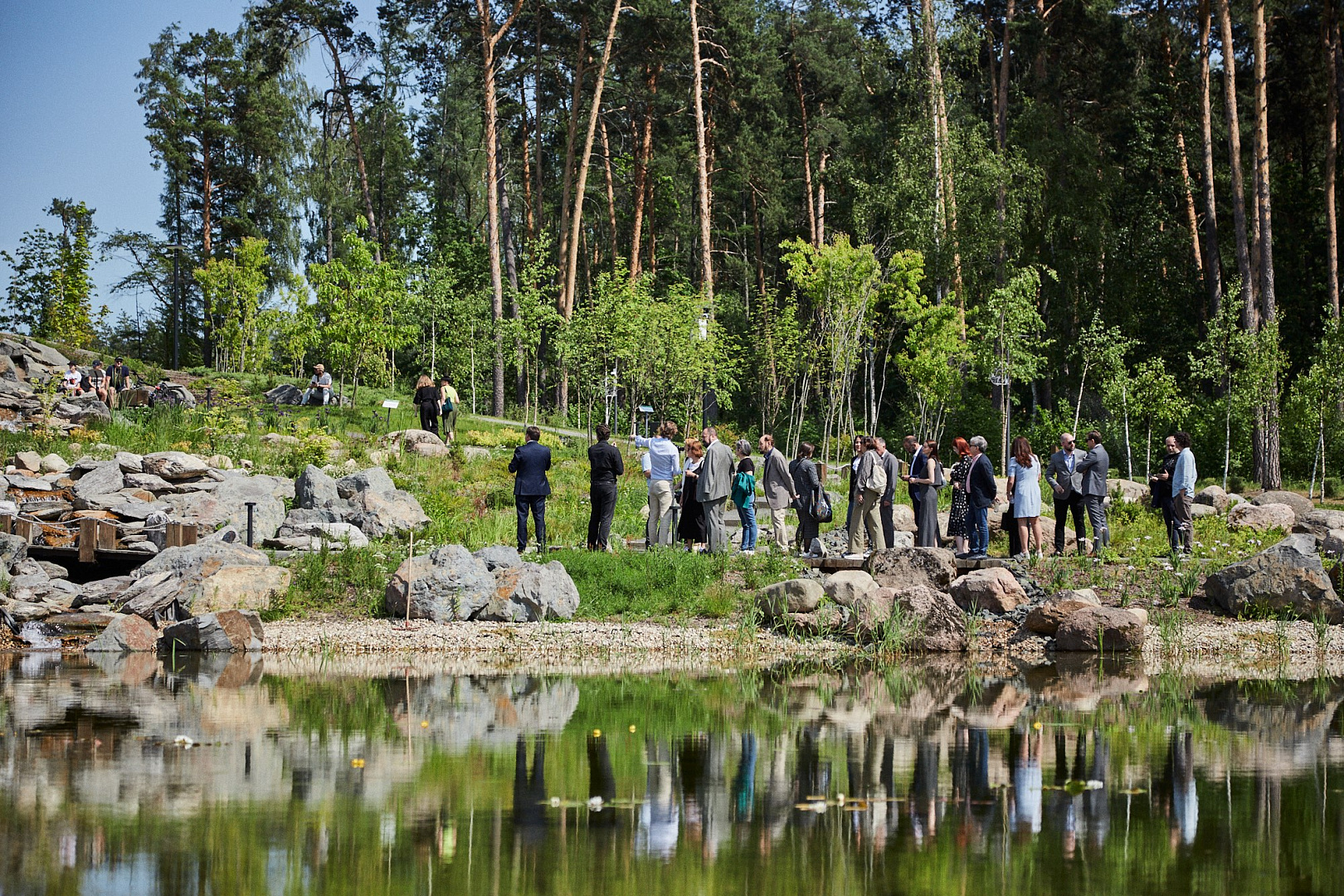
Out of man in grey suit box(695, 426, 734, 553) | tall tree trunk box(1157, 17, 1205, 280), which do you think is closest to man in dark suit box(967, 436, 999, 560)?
man in grey suit box(695, 426, 734, 553)

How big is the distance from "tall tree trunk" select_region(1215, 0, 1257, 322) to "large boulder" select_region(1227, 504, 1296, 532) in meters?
10.0

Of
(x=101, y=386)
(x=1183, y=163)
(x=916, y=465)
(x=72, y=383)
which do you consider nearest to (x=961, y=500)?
(x=916, y=465)

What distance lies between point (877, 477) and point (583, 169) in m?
23.6

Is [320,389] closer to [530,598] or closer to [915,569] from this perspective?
[530,598]

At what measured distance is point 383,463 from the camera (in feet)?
79.3

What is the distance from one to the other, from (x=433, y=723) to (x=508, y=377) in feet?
127

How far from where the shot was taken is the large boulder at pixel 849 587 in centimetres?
Result: 1482

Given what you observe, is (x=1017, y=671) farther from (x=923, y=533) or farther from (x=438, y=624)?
(x=438, y=624)

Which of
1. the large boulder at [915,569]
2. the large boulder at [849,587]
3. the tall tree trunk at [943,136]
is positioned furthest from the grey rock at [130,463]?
the tall tree trunk at [943,136]

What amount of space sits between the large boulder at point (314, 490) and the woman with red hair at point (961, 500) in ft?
30.6

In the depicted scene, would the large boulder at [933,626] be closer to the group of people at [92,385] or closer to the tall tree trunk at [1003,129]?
the group of people at [92,385]

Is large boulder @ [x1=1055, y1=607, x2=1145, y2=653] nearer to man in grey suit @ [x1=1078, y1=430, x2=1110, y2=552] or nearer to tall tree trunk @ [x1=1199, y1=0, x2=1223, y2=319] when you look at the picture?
man in grey suit @ [x1=1078, y1=430, x2=1110, y2=552]

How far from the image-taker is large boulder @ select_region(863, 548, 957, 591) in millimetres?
15695

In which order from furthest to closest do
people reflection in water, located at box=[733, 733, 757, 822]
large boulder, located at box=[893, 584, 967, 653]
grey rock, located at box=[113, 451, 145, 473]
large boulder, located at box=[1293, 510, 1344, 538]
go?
Answer: grey rock, located at box=[113, 451, 145, 473]
large boulder, located at box=[1293, 510, 1344, 538]
large boulder, located at box=[893, 584, 967, 653]
people reflection in water, located at box=[733, 733, 757, 822]
